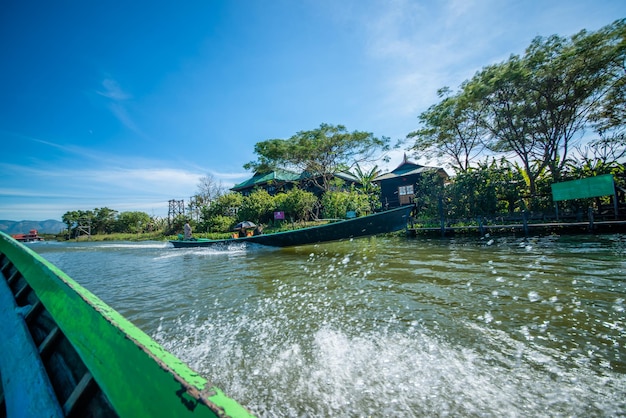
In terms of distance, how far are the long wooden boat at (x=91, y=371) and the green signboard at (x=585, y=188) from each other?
612 inches

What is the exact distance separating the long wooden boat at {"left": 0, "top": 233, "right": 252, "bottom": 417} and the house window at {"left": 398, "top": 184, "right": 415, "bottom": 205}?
24338 millimetres

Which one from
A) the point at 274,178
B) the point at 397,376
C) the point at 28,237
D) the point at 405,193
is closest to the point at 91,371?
the point at 397,376

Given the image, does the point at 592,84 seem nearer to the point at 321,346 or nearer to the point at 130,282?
the point at 321,346

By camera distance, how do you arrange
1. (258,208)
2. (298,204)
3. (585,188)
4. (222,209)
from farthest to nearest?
1. (222,209)
2. (258,208)
3. (298,204)
4. (585,188)

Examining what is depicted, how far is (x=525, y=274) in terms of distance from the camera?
198 inches

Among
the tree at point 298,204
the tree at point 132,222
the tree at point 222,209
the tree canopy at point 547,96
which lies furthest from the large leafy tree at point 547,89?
the tree at point 132,222

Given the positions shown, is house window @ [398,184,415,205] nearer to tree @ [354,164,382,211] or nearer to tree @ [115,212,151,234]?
tree @ [354,164,382,211]

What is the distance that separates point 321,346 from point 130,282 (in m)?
6.27

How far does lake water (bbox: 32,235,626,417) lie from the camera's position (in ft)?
6.44

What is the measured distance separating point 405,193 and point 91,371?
82.1 ft

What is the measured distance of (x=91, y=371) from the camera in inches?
44.1

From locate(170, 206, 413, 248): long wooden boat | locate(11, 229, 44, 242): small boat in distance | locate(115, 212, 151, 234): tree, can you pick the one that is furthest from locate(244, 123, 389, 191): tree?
locate(11, 229, 44, 242): small boat in distance

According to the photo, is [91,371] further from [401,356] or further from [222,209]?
[222,209]

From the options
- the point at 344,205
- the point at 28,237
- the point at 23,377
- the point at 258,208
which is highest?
the point at 258,208
